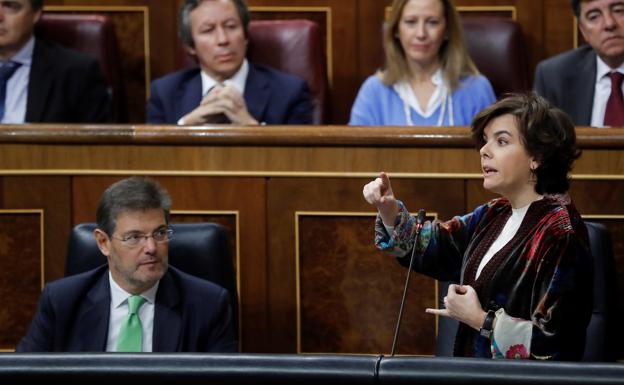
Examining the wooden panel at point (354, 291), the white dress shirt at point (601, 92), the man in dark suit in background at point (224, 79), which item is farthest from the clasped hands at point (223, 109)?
the white dress shirt at point (601, 92)

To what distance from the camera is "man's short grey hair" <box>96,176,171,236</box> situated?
71.9 inches

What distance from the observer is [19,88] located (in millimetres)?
2484

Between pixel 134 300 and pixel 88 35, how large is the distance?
37.2 inches

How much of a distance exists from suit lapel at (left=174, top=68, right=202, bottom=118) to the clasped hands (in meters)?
0.14

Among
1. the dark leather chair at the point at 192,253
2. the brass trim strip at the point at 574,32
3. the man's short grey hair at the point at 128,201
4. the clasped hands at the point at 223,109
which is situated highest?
the brass trim strip at the point at 574,32

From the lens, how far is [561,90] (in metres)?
2.36

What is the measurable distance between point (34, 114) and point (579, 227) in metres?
1.37

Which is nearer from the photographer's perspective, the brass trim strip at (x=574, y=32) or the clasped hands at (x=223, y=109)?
the clasped hands at (x=223, y=109)

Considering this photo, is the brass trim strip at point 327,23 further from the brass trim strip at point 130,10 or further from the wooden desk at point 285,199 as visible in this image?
the wooden desk at point 285,199

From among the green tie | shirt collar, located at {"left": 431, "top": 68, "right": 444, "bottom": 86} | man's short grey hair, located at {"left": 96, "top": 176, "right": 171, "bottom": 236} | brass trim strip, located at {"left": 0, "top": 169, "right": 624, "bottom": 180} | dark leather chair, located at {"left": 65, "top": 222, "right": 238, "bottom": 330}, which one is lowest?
the green tie

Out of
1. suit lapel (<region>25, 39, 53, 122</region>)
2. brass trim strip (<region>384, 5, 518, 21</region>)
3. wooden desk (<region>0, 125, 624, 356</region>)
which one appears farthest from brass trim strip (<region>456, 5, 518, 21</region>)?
suit lapel (<region>25, 39, 53, 122</region>)

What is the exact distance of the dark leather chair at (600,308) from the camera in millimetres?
1695

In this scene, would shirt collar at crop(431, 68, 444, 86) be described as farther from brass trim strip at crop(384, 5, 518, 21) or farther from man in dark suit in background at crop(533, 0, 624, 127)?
brass trim strip at crop(384, 5, 518, 21)

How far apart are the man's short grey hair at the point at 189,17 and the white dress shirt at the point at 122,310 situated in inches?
31.0
